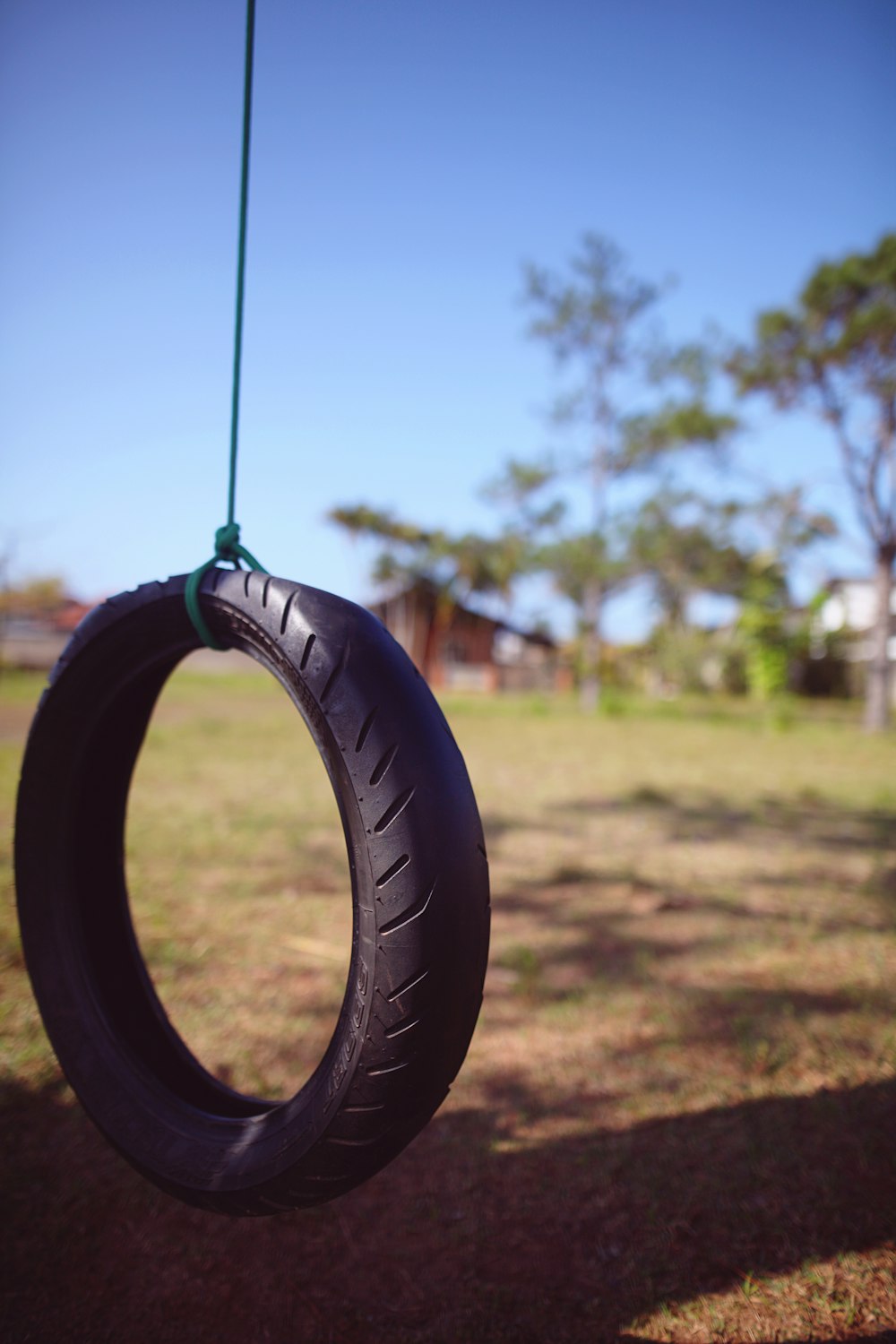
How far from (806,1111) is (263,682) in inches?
887

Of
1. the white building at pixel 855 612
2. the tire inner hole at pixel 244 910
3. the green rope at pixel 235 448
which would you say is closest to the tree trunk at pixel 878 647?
the tire inner hole at pixel 244 910

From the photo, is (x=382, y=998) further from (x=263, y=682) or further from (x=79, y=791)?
(x=263, y=682)

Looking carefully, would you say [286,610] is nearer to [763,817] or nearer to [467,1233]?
[467,1233]

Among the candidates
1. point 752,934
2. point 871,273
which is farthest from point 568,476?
point 752,934

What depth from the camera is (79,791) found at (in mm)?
1599

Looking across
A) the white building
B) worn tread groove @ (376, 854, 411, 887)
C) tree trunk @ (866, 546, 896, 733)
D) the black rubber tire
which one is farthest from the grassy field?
the white building

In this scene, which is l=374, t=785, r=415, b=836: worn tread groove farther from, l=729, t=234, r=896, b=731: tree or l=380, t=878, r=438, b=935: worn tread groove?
l=729, t=234, r=896, b=731: tree

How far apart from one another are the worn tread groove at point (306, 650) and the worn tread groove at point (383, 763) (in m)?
0.19

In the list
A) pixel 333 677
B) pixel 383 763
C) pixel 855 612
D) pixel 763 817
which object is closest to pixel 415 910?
pixel 383 763

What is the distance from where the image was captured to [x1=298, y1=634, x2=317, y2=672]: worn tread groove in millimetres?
1134

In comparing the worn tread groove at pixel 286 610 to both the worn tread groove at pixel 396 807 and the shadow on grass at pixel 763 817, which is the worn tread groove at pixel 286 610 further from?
the shadow on grass at pixel 763 817

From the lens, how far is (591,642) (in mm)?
18328

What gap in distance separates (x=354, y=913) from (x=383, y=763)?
225 mm

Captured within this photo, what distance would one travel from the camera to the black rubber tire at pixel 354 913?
3.37 ft
